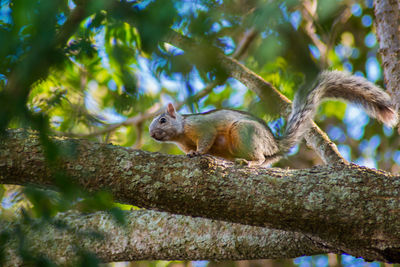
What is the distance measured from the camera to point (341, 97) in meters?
4.15

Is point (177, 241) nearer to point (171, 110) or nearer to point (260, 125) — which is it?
point (260, 125)

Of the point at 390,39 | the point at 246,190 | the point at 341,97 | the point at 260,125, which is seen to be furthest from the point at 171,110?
the point at 246,190

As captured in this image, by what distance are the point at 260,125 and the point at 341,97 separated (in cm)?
88

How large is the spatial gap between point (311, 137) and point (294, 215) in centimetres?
181

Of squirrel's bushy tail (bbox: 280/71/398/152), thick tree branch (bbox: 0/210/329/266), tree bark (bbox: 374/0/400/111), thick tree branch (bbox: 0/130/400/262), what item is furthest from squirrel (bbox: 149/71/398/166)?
thick tree branch (bbox: 0/130/400/262)

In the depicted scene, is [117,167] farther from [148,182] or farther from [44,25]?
[44,25]

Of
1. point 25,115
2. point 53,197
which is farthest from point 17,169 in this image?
point 25,115

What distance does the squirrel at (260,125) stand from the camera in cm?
394

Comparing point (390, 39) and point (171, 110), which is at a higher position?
point (390, 39)

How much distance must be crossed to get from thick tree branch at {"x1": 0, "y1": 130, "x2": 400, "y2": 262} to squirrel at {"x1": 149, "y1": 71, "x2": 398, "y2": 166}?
1.35m

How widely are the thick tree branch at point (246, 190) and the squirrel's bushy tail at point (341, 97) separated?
139 centimetres

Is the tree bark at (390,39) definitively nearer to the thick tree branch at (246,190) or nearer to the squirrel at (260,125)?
the squirrel at (260,125)

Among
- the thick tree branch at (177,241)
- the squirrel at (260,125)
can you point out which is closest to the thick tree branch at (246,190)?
the thick tree branch at (177,241)

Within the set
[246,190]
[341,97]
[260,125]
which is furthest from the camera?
[260,125]
